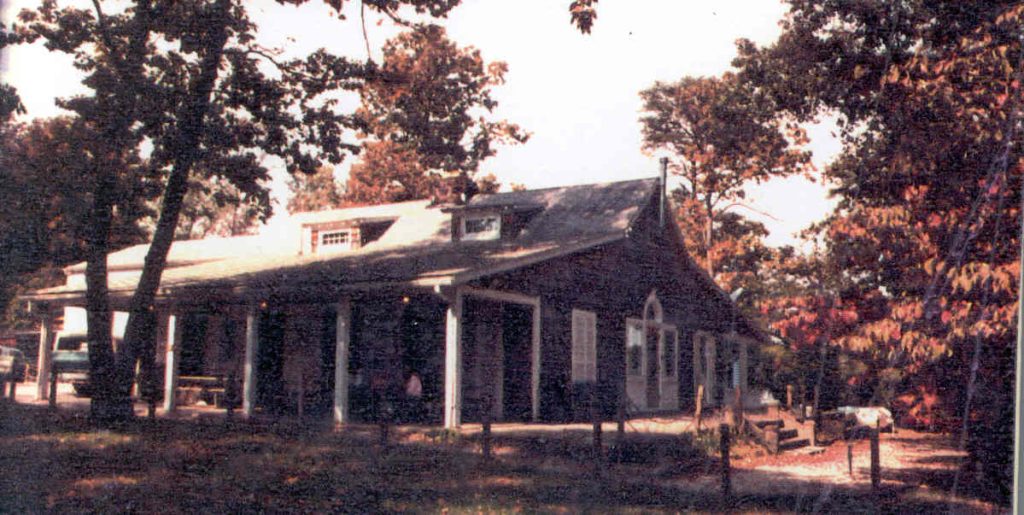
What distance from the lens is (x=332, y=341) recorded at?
69.8 ft

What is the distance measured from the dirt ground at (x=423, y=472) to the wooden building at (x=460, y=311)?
2522 mm

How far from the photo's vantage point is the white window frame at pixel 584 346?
801 inches

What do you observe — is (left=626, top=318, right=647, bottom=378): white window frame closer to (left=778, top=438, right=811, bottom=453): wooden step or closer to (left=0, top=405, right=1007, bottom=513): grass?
(left=778, top=438, right=811, bottom=453): wooden step

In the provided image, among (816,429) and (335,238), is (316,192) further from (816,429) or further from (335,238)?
(816,429)

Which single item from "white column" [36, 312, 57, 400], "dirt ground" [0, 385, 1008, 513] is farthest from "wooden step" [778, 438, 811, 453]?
"white column" [36, 312, 57, 400]

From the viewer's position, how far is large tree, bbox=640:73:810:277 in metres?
20.1

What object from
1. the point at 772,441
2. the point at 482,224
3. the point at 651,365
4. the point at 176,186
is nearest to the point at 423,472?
the point at 772,441

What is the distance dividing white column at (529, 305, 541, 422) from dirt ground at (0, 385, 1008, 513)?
5.32ft

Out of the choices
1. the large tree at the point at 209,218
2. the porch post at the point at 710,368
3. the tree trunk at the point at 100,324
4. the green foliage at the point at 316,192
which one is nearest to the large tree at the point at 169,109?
the tree trunk at the point at 100,324

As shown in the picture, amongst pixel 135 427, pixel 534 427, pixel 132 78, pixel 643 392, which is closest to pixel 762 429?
pixel 534 427

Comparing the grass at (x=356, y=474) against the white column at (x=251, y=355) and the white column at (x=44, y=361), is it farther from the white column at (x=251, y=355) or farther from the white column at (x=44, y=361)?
the white column at (x=44, y=361)

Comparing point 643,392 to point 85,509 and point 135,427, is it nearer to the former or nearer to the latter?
point 135,427

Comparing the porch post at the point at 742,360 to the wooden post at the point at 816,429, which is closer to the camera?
the wooden post at the point at 816,429

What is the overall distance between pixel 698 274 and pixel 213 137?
1463 centimetres
